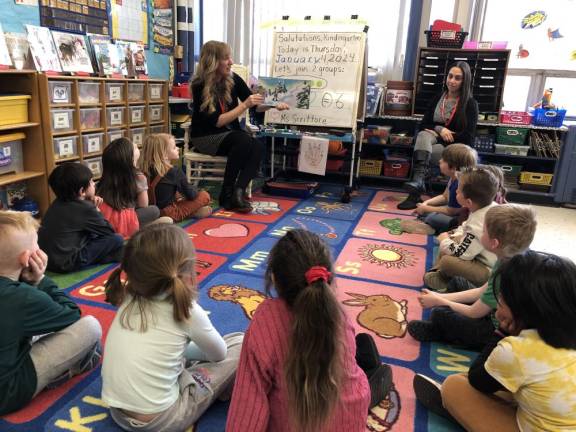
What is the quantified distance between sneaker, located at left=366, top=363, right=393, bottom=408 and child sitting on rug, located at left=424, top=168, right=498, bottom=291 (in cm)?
82

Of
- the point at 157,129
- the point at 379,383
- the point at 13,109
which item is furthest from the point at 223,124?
the point at 379,383

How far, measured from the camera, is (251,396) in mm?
1014

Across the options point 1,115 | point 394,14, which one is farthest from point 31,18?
point 394,14

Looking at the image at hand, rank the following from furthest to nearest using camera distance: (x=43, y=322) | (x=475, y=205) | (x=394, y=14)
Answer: (x=394, y=14)
(x=475, y=205)
(x=43, y=322)

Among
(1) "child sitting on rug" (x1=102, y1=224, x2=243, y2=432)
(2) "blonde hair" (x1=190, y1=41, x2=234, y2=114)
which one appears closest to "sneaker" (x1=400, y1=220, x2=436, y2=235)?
(2) "blonde hair" (x1=190, y1=41, x2=234, y2=114)

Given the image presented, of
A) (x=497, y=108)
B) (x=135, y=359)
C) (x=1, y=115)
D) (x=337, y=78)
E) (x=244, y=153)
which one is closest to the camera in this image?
(x=135, y=359)

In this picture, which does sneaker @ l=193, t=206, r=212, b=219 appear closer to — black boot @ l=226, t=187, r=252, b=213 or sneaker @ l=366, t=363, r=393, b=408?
black boot @ l=226, t=187, r=252, b=213

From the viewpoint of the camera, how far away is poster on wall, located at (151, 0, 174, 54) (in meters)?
4.47

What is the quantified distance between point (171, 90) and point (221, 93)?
4.34ft

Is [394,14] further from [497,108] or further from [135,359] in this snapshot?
[135,359]

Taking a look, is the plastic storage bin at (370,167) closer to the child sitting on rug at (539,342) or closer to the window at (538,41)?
the window at (538,41)

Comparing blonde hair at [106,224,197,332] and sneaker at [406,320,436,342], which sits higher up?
blonde hair at [106,224,197,332]

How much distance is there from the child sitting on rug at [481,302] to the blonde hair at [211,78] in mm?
2407

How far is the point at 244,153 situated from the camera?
3.59 m
